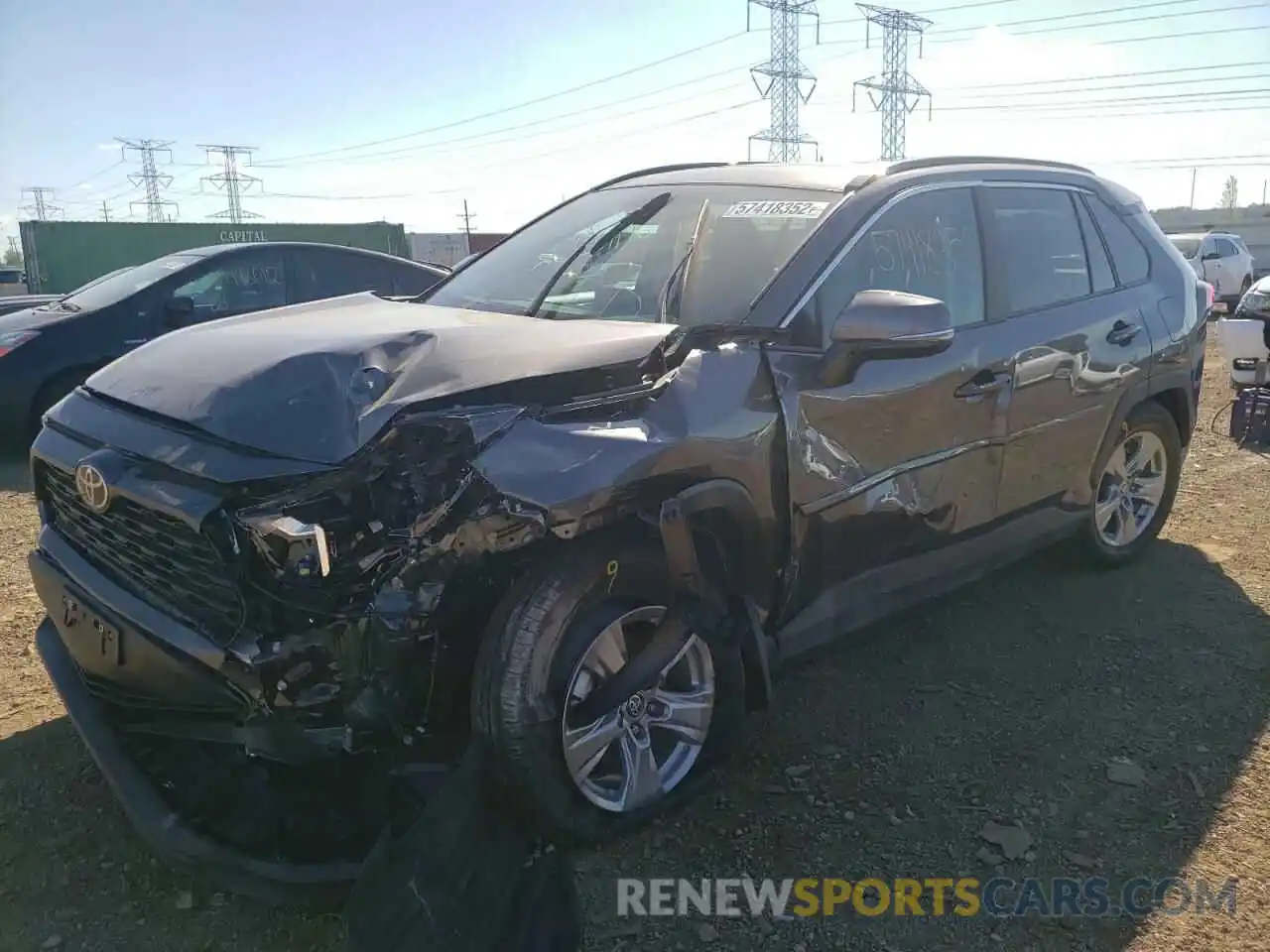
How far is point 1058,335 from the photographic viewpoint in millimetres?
3777

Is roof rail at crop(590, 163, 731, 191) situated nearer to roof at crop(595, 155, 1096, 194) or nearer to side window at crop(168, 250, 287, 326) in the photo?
roof at crop(595, 155, 1096, 194)

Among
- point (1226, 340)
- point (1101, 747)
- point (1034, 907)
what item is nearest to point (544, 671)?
point (1034, 907)

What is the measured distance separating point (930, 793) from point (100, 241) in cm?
2465

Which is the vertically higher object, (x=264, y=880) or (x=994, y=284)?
(x=994, y=284)

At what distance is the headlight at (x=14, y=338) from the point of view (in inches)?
261

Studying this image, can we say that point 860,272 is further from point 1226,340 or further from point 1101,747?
point 1226,340

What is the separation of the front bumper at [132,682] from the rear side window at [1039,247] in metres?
3.01

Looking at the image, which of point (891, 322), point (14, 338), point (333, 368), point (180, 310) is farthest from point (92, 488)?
point (14, 338)

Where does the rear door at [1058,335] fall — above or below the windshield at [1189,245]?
below

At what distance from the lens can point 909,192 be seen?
3.32m

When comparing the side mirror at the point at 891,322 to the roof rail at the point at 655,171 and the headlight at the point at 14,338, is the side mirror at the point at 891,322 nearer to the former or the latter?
the roof rail at the point at 655,171

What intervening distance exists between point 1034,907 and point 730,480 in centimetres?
136

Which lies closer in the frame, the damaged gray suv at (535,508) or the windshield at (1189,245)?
the damaged gray suv at (535,508)

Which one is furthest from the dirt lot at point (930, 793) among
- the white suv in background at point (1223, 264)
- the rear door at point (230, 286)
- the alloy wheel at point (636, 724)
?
the white suv in background at point (1223, 264)
